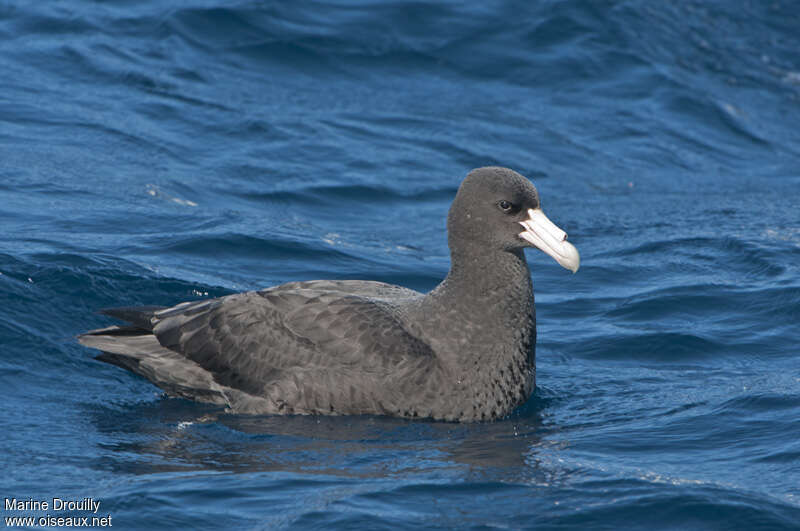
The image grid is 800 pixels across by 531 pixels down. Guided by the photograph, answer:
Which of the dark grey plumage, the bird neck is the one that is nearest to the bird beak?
→ the dark grey plumage

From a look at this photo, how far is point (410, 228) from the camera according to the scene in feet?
43.8

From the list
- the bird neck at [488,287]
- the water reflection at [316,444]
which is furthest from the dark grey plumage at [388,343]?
the water reflection at [316,444]

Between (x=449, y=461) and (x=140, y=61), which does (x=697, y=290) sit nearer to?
(x=449, y=461)

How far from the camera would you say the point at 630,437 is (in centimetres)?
778

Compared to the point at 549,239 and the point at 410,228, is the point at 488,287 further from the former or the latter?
the point at 410,228

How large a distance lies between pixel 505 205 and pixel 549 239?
39cm

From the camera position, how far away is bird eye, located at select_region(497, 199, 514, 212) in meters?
8.18

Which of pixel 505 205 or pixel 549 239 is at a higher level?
pixel 505 205

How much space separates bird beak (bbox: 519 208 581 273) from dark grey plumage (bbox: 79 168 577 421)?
0.07m

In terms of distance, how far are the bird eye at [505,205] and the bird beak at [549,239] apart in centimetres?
12

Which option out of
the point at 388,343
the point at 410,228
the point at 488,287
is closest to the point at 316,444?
the point at 388,343

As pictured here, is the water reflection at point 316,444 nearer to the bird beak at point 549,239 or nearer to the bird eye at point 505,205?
the bird beak at point 549,239

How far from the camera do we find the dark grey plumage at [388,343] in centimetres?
798

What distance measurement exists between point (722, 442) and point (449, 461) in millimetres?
1893
